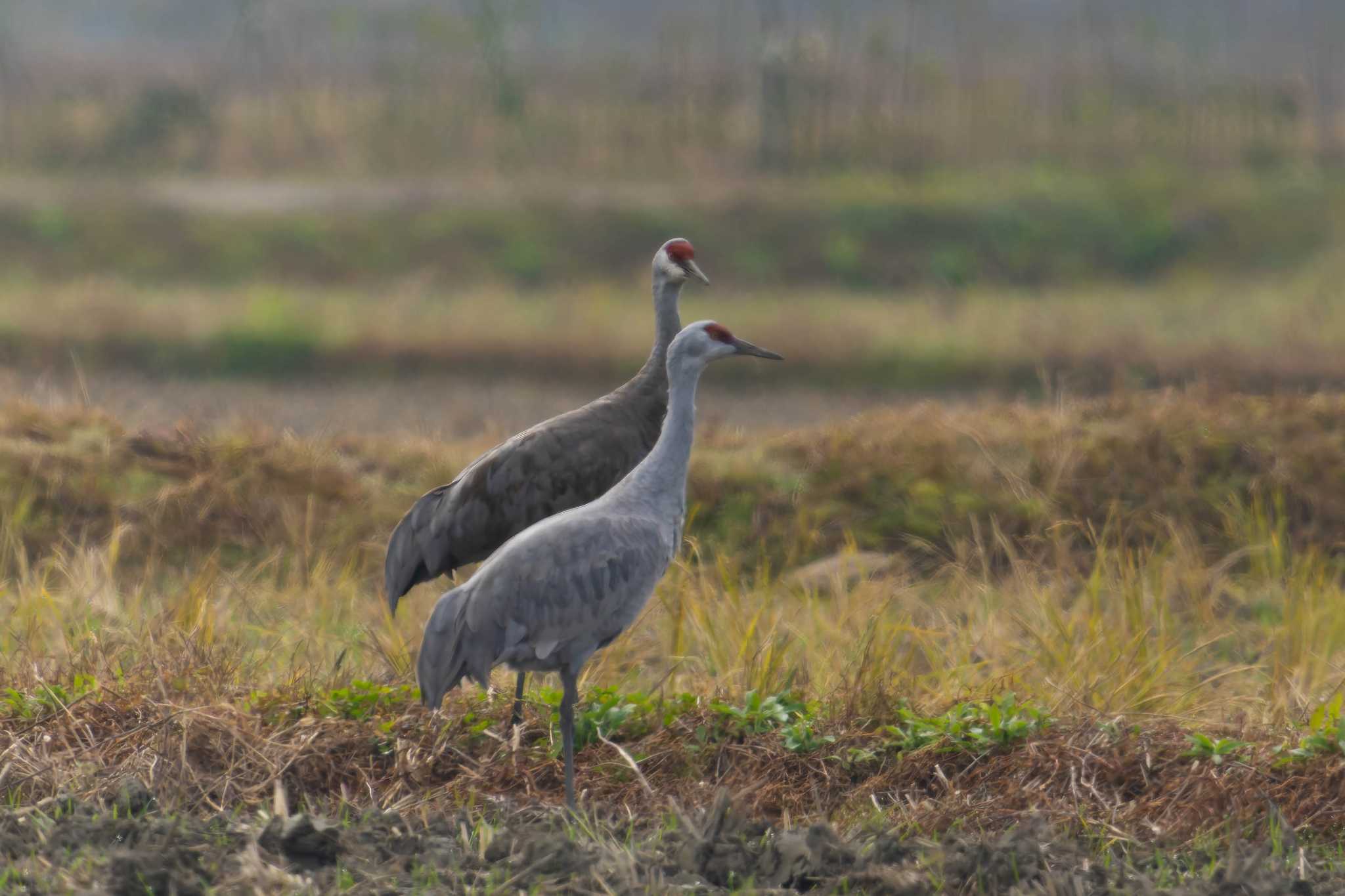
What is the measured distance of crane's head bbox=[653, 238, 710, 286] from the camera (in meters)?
6.14

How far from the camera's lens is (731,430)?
10430 mm

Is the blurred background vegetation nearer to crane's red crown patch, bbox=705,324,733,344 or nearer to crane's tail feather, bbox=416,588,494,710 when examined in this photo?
crane's red crown patch, bbox=705,324,733,344

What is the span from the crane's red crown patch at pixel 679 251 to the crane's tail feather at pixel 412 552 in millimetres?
1179

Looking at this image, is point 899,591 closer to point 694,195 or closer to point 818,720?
point 818,720

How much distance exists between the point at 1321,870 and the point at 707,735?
5.72 feet

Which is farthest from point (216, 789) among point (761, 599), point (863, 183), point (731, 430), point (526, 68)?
point (526, 68)

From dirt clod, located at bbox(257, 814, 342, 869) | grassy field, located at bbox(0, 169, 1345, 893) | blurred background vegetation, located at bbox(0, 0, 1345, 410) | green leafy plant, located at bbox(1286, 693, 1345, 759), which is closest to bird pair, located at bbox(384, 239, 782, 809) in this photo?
grassy field, located at bbox(0, 169, 1345, 893)

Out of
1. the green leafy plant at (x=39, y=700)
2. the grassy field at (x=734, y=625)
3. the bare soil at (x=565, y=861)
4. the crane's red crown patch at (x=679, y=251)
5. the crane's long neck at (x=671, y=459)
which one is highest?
the crane's red crown patch at (x=679, y=251)

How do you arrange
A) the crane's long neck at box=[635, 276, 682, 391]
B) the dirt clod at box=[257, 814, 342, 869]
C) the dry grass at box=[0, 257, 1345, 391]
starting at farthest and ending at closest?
1. the dry grass at box=[0, 257, 1345, 391]
2. the crane's long neck at box=[635, 276, 682, 391]
3. the dirt clod at box=[257, 814, 342, 869]

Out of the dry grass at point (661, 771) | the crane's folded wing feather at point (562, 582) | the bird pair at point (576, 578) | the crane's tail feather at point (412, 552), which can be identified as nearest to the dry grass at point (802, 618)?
the dry grass at point (661, 771)

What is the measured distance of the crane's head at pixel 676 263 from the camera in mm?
6145

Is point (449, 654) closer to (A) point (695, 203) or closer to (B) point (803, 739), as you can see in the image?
(B) point (803, 739)

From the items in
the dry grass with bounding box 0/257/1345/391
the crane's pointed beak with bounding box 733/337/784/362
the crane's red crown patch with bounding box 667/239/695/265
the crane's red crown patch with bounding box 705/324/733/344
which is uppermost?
the crane's red crown patch with bounding box 705/324/733/344

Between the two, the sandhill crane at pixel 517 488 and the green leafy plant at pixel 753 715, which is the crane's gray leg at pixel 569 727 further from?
the sandhill crane at pixel 517 488
